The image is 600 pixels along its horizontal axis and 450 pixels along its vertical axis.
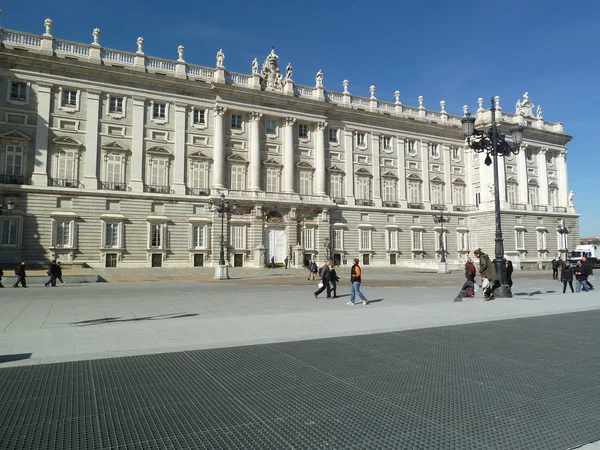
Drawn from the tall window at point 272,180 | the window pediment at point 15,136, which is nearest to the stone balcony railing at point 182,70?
the window pediment at point 15,136

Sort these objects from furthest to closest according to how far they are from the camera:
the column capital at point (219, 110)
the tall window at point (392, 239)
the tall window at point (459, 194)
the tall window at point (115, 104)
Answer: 1. the tall window at point (459, 194)
2. the tall window at point (392, 239)
3. the column capital at point (219, 110)
4. the tall window at point (115, 104)

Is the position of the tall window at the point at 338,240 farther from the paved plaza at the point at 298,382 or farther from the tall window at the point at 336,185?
the paved plaza at the point at 298,382

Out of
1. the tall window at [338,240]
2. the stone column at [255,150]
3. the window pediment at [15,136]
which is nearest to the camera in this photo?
the window pediment at [15,136]

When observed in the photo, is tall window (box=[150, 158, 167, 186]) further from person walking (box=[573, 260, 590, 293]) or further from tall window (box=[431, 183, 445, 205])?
tall window (box=[431, 183, 445, 205])

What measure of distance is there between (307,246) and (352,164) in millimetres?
11424

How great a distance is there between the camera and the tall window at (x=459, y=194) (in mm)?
53656

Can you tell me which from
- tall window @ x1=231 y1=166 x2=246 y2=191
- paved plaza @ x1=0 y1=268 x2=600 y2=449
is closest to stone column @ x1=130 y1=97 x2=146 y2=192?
tall window @ x1=231 y1=166 x2=246 y2=191

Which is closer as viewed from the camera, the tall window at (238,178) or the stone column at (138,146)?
the stone column at (138,146)

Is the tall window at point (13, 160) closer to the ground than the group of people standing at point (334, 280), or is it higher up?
higher up

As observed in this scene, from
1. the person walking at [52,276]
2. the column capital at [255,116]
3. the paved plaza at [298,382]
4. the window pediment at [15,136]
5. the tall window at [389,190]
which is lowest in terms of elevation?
the paved plaza at [298,382]

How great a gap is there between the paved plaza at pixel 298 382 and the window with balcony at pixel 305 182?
111ft

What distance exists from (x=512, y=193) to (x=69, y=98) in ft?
172

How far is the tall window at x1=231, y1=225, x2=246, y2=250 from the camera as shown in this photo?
3947 cm

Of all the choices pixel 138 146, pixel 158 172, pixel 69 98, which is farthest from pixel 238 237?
pixel 69 98
